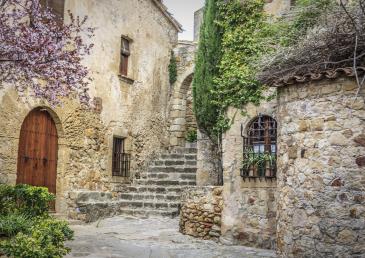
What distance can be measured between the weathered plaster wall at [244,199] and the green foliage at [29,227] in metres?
3.18

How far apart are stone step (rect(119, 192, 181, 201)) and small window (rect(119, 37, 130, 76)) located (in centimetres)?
343

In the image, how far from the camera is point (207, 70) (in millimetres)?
8719

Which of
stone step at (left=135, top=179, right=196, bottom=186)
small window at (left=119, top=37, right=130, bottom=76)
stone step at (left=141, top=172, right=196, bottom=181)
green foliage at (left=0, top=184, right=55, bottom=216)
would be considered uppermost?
small window at (left=119, top=37, right=130, bottom=76)

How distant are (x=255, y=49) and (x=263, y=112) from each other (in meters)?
1.31

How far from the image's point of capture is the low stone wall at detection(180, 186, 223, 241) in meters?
7.91

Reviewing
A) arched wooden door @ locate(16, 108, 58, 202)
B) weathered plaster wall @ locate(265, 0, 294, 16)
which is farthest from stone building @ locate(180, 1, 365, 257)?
arched wooden door @ locate(16, 108, 58, 202)

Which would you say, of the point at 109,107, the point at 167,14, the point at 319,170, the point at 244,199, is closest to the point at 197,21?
the point at 167,14

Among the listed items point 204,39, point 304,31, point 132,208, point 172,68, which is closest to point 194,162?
point 132,208

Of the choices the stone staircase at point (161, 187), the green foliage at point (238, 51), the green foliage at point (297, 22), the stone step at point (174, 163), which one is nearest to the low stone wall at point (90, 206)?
the stone staircase at point (161, 187)

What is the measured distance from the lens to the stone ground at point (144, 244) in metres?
6.31

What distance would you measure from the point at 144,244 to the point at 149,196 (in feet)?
13.1

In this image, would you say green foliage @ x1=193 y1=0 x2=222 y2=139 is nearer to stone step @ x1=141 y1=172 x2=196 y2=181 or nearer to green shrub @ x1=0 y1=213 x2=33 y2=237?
stone step @ x1=141 y1=172 x2=196 y2=181

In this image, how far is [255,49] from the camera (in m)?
8.18

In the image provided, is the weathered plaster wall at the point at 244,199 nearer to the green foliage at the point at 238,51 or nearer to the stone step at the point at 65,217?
the green foliage at the point at 238,51
